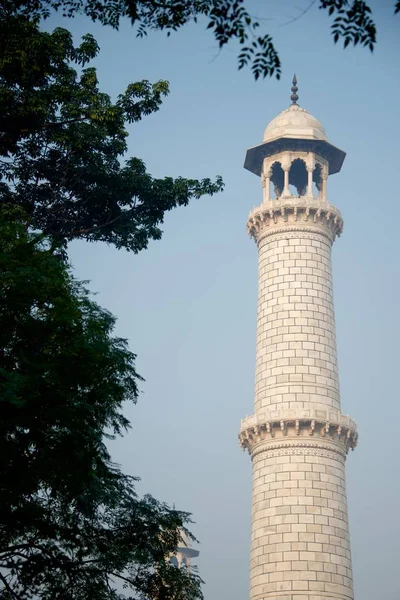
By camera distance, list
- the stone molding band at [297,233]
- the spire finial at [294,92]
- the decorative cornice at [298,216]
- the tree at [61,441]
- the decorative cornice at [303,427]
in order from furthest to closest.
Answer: the spire finial at [294,92] < the decorative cornice at [298,216] < the stone molding band at [297,233] < the decorative cornice at [303,427] < the tree at [61,441]

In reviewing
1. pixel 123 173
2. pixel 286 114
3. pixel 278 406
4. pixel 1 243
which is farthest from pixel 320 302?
pixel 1 243

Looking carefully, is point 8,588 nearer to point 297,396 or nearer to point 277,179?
point 297,396

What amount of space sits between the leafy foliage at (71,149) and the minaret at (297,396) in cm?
1585

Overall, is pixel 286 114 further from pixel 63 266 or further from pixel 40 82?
pixel 63 266

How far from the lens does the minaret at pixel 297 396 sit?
40.1 metres

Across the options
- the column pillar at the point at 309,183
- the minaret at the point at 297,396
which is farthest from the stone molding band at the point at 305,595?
the column pillar at the point at 309,183

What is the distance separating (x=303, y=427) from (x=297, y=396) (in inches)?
55.1

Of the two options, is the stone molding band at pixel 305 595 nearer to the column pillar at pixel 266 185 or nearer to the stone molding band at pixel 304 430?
the stone molding band at pixel 304 430

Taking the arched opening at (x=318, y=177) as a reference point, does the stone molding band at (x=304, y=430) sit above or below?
below

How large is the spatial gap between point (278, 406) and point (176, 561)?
39961mm

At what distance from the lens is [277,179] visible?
51406 mm

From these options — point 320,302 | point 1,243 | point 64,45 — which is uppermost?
point 320,302

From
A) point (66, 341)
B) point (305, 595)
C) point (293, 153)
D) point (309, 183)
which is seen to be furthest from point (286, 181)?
point (66, 341)

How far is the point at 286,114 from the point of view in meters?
50.7
